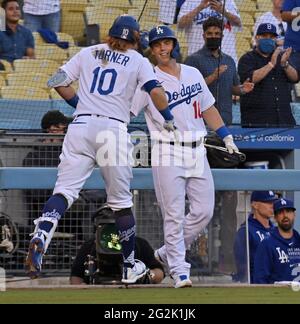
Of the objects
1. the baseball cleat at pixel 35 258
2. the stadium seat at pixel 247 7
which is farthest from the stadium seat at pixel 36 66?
the baseball cleat at pixel 35 258

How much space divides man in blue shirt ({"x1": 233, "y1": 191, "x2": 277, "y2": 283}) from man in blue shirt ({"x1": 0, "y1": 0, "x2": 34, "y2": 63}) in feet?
15.1

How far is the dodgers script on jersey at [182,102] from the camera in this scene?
759 cm

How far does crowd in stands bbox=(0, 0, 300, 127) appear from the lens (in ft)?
36.3

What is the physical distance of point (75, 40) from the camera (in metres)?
13.5

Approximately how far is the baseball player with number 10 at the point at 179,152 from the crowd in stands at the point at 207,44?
120 inches

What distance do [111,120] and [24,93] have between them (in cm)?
497

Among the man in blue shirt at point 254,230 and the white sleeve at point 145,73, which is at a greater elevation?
the white sleeve at point 145,73

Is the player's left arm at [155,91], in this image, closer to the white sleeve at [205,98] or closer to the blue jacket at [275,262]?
the white sleeve at [205,98]

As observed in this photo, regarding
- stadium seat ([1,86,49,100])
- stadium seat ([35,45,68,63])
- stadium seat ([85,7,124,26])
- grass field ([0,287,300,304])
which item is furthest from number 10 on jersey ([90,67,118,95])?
stadium seat ([85,7,124,26])

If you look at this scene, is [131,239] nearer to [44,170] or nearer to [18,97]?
[44,170]

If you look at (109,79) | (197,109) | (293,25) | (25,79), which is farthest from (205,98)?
(25,79)

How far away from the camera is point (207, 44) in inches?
436

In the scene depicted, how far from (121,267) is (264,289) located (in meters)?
1.32

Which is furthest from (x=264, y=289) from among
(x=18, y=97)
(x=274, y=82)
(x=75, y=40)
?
(x=75, y=40)
